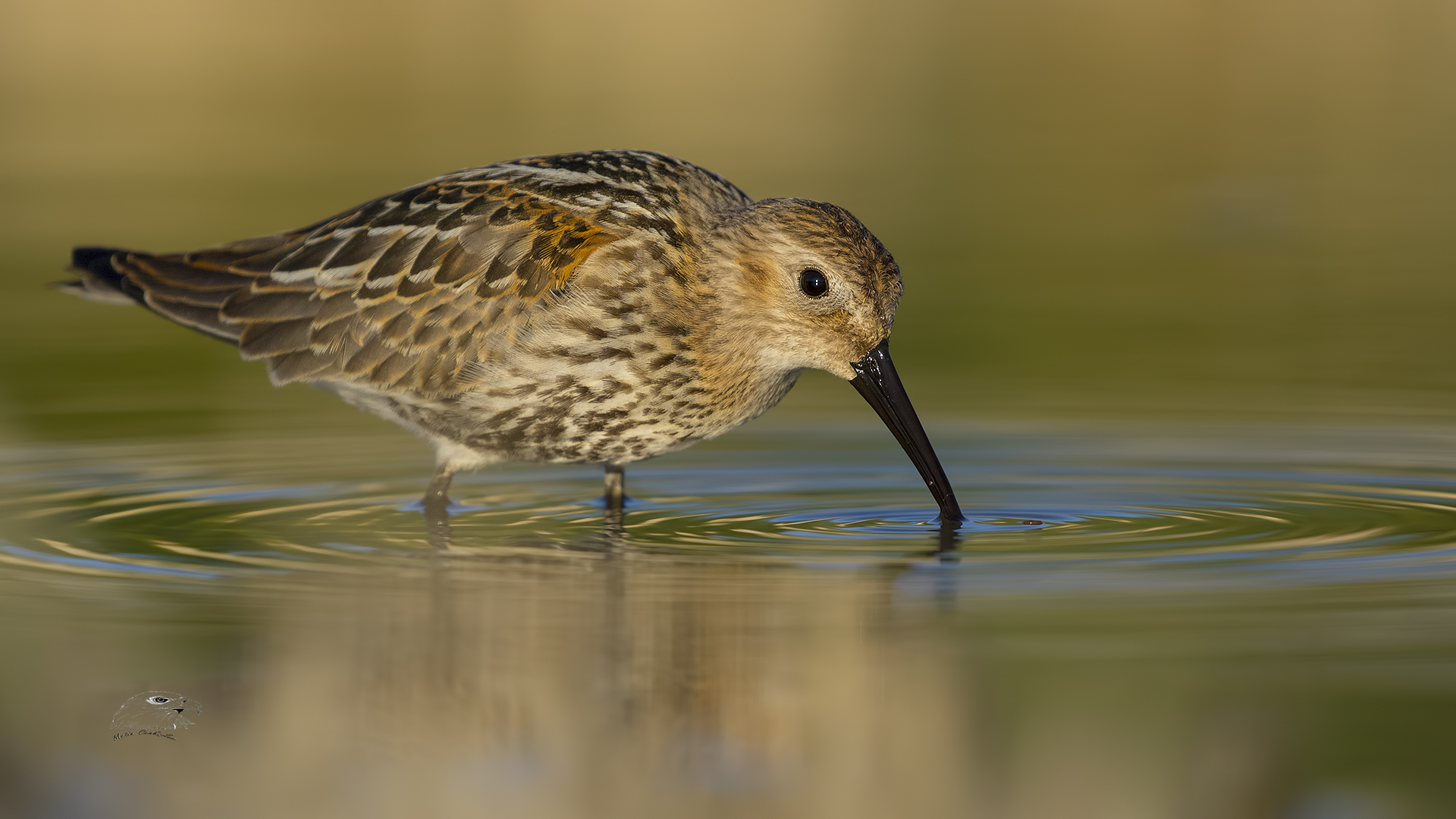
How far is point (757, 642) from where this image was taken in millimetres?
7332

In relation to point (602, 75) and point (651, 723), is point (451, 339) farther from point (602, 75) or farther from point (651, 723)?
point (602, 75)

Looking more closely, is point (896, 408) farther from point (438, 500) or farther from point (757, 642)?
point (757, 642)

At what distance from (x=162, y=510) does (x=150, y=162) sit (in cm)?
1744

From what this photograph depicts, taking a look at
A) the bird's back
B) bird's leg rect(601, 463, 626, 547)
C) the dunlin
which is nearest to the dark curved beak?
the dunlin

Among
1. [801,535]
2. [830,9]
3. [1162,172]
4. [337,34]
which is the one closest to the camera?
[801,535]

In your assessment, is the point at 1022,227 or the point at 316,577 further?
the point at 1022,227

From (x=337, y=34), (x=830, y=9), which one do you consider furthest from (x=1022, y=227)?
(x=337, y=34)

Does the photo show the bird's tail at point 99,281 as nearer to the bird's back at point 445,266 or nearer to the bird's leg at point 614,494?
the bird's back at point 445,266

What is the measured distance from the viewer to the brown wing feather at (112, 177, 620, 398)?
1027 cm

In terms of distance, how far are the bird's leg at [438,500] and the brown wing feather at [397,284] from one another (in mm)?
486

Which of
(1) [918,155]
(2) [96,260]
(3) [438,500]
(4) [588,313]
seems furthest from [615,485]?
(1) [918,155]

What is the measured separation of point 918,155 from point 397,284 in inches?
631

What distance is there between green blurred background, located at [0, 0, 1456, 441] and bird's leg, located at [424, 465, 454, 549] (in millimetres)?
2651

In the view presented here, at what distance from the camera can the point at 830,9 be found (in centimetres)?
4119
